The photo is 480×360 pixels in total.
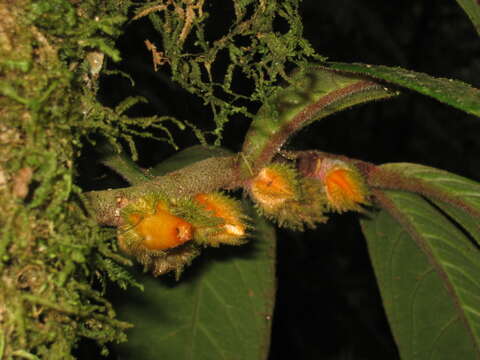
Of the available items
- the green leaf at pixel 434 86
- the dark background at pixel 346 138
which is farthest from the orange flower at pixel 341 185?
the dark background at pixel 346 138

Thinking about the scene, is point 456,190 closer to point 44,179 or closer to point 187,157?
point 187,157

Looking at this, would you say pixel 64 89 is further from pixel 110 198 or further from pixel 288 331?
pixel 288 331

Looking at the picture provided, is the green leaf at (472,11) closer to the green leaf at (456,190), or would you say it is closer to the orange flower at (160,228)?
the green leaf at (456,190)

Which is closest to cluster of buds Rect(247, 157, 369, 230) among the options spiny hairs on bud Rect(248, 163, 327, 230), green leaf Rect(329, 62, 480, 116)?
spiny hairs on bud Rect(248, 163, 327, 230)

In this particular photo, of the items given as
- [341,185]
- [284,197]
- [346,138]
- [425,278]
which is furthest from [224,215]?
[346,138]

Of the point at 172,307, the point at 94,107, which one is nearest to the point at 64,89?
the point at 94,107

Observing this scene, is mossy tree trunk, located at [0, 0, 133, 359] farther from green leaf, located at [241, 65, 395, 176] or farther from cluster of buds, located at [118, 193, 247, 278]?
green leaf, located at [241, 65, 395, 176]
